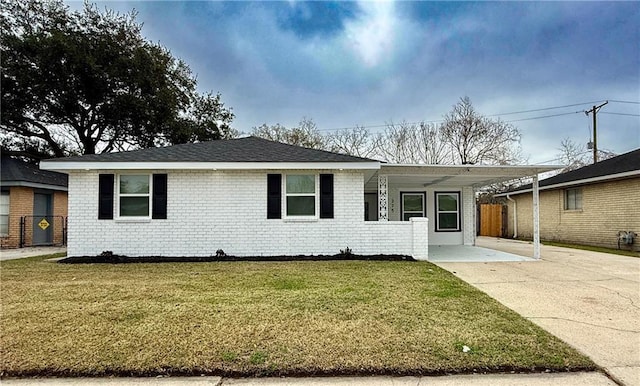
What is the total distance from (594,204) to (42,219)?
74.2 feet

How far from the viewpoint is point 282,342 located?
3643mm

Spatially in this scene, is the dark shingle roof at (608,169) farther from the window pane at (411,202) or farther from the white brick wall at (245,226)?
the white brick wall at (245,226)

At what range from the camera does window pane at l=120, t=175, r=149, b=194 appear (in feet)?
32.7

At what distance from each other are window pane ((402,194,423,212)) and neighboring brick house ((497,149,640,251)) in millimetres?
6911

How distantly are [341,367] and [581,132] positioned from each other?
102ft

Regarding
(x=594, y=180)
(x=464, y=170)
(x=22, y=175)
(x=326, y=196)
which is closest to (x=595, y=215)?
(x=594, y=180)

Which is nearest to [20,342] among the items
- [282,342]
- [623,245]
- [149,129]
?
[282,342]

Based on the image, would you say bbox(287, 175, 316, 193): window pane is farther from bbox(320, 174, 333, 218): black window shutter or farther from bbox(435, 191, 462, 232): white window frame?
bbox(435, 191, 462, 232): white window frame

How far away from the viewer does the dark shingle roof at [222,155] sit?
9711 millimetres

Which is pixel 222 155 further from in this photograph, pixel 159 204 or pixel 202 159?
pixel 159 204

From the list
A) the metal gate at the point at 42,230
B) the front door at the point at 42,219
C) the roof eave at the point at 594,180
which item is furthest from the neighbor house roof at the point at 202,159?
the roof eave at the point at 594,180

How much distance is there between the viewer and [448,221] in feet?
47.8

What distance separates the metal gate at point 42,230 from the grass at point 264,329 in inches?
383

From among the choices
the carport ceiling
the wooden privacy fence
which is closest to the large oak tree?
the carport ceiling
